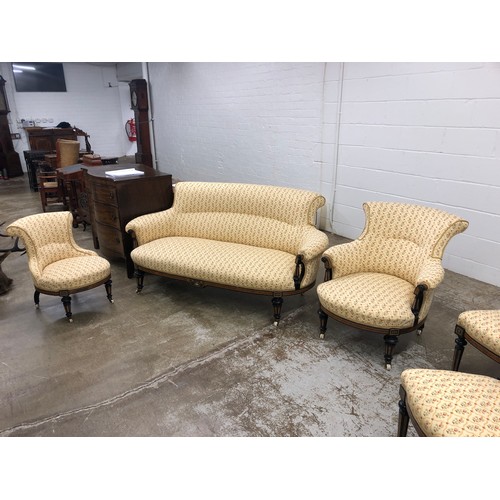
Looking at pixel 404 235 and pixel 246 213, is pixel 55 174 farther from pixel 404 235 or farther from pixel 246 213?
pixel 404 235

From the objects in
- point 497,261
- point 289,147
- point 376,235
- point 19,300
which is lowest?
point 19,300

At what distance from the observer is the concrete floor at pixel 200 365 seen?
6.08 ft

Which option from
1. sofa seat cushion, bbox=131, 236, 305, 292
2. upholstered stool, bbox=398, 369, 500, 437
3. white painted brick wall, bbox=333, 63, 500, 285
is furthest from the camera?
white painted brick wall, bbox=333, 63, 500, 285

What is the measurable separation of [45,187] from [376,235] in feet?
15.8

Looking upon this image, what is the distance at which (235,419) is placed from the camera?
186cm

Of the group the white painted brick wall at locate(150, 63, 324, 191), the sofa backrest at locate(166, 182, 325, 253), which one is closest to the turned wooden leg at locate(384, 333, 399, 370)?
the sofa backrest at locate(166, 182, 325, 253)

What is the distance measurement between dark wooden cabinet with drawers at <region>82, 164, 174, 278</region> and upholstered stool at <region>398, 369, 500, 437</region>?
2646mm

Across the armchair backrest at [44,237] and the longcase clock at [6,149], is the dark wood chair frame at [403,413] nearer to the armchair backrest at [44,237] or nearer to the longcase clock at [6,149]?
the armchair backrest at [44,237]

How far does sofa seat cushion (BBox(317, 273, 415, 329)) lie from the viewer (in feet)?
7.09

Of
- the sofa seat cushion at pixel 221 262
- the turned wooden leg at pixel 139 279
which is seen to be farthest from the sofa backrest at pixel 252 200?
the turned wooden leg at pixel 139 279

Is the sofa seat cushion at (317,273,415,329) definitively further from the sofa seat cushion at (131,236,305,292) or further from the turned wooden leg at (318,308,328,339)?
the sofa seat cushion at (131,236,305,292)

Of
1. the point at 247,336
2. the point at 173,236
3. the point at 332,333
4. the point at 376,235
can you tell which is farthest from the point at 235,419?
the point at 173,236
